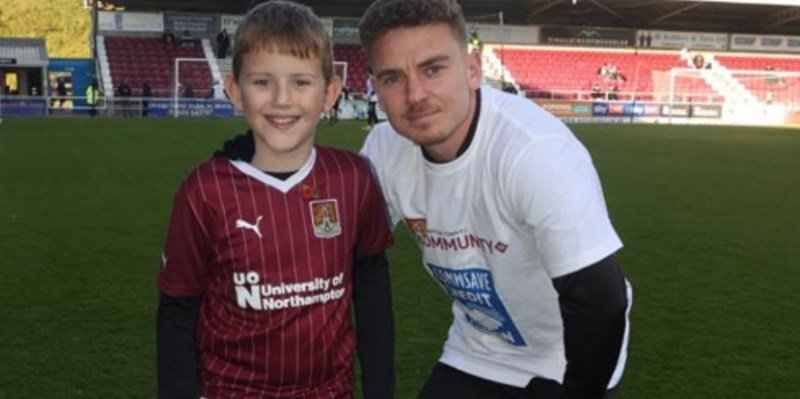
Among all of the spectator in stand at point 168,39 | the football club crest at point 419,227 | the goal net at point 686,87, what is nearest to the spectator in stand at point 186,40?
the spectator in stand at point 168,39

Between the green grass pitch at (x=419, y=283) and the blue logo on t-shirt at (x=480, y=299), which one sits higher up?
the blue logo on t-shirt at (x=480, y=299)

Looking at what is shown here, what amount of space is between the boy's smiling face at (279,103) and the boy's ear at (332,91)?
78 millimetres

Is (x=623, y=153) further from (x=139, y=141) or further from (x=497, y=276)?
(x=497, y=276)

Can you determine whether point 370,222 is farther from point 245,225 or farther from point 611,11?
point 611,11

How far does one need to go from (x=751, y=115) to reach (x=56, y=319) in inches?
1493

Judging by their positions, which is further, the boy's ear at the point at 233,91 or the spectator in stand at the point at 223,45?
the spectator in stand at the point at 223,45

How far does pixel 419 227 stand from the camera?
2.56 metres

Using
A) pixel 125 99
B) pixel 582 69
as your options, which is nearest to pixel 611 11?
pixel 582 69

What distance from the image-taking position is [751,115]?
37938 mm

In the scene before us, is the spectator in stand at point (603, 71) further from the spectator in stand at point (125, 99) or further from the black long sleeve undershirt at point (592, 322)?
the black long sleeve undershirt at point (592, 322)

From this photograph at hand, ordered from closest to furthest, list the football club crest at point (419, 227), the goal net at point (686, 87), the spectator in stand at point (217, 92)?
the football club crest at point (419, 227) → the spectator in stand at point (217, 92) → the goal net at point (686, 87)

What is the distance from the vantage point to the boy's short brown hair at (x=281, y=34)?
2193 millimetres

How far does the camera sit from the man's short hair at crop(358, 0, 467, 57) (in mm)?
2176

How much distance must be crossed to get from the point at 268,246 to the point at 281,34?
555 millimetres
